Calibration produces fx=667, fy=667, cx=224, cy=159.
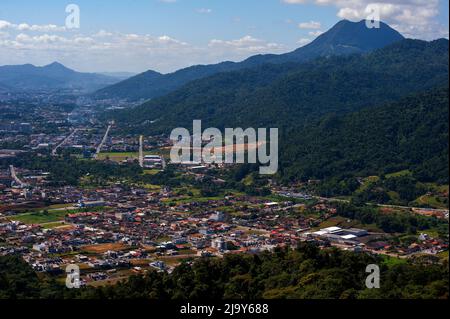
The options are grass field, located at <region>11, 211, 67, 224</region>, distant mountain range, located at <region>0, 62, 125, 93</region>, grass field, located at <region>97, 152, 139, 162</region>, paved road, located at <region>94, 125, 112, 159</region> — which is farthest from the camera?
distant mountain range, located at <region>0, 62, 125, 93</region>

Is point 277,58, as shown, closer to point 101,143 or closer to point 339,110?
point 339,110

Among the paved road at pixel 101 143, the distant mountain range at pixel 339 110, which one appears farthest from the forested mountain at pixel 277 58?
the paved road at pixel 101 143

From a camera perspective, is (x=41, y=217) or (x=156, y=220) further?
(x=41, y=217)

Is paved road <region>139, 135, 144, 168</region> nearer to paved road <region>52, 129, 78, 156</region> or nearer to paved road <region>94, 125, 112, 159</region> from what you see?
paved road <region>94, 125, 112, 159</region>

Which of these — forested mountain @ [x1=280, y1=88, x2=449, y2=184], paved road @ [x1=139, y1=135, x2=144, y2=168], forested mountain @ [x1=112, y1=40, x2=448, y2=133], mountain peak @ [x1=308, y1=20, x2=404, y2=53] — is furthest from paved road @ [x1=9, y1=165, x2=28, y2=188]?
mountain peak @ [x1=308, y1=20, x2=404, y2=53]

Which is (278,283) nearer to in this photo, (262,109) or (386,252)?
(386,252)

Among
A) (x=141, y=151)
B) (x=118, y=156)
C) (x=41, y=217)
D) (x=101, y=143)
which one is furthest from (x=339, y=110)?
(x=41, y=217)
